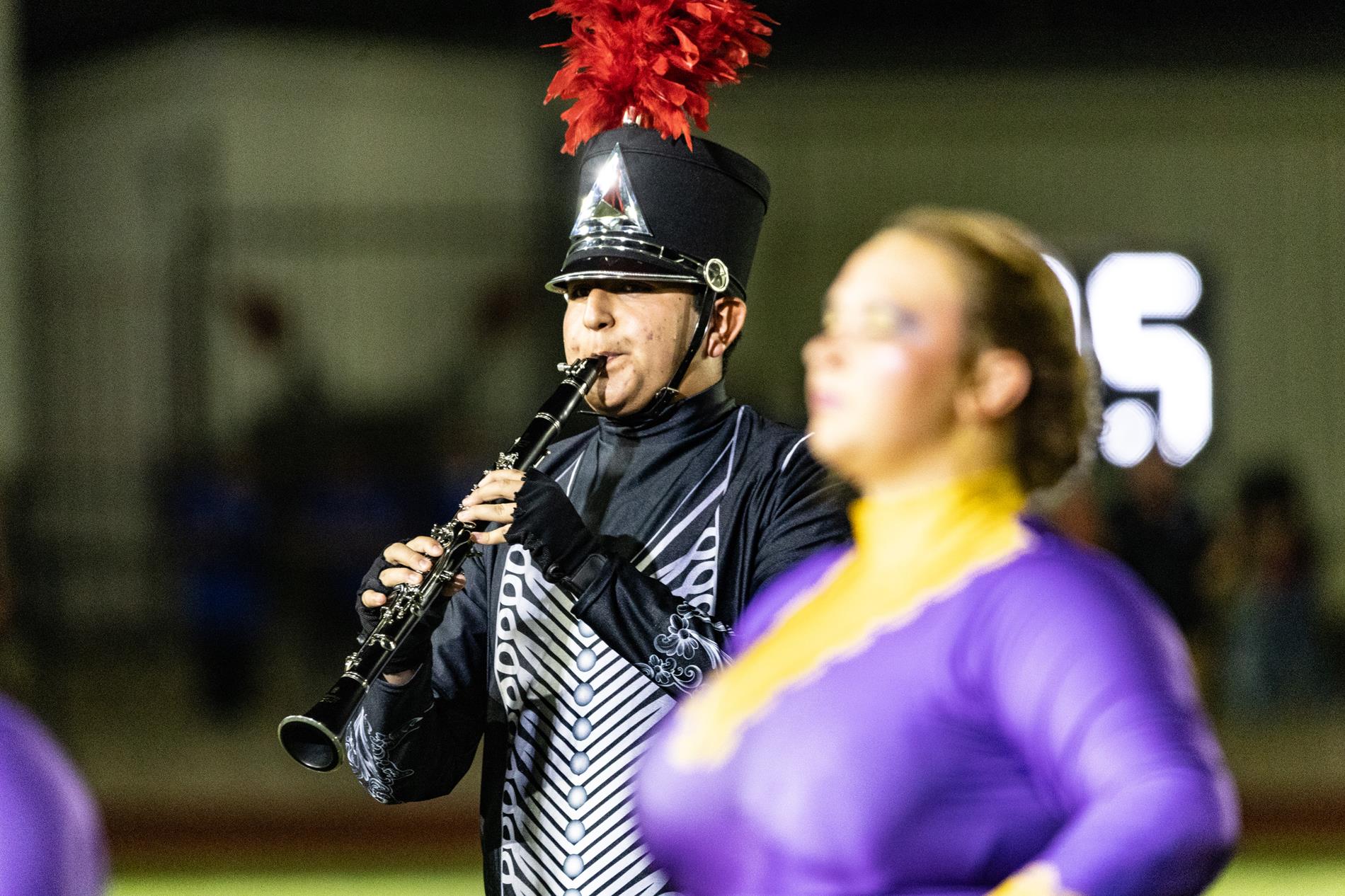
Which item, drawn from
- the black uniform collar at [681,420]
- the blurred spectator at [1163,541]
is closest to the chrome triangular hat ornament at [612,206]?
the black uniform collar at [681,420]

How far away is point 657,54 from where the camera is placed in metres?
2.11

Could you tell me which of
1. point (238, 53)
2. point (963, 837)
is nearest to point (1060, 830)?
point (963, 837)

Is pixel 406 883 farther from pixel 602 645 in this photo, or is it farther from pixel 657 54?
pixel 657 54

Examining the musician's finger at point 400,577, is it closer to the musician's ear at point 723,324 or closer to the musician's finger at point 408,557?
the musician's finger at point 408,557

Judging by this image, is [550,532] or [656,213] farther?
[656,213]

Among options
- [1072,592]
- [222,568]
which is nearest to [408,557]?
[1072,592]

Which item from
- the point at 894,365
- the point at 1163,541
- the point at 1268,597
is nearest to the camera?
the point at 894,365

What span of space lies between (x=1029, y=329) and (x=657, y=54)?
0.96 metres

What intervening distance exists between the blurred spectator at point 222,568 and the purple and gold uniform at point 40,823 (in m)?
8.34

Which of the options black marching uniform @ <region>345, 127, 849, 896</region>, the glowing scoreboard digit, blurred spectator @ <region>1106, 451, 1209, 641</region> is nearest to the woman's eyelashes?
black marching uniform @ <region>345, 127, 849, 896</region>

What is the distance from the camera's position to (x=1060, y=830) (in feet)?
3.90

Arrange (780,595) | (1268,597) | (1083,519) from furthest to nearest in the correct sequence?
(1268,597) < (1083,519) < (780,595)

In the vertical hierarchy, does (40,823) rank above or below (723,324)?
below

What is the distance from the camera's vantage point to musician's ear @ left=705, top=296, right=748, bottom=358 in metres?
2.22
